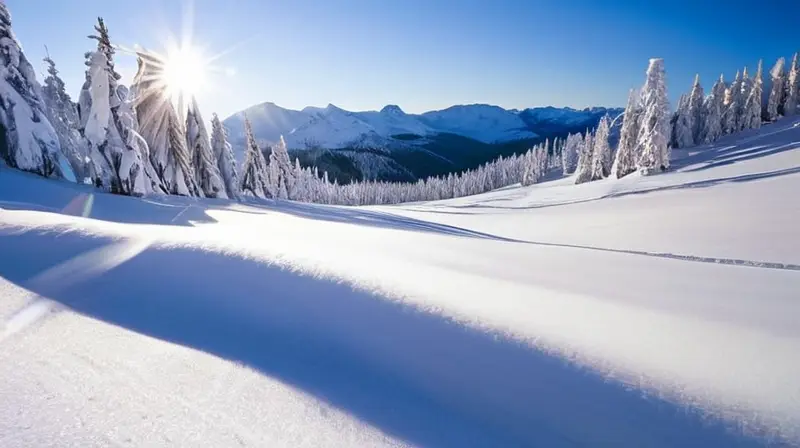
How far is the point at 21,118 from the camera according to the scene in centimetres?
1412

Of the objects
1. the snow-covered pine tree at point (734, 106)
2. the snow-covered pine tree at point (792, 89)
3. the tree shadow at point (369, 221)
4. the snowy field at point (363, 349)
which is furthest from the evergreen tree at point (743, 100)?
the snowy field at point (363, 349)

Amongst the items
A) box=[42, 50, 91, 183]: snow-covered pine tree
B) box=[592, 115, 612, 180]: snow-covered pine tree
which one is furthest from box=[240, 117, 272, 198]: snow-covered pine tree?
box=[592, 115, 612, 180]: snow-covered pine tree

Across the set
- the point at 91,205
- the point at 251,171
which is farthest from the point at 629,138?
the point at 91,205

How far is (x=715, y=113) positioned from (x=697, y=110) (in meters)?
4.11

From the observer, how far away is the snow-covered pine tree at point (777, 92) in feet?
189

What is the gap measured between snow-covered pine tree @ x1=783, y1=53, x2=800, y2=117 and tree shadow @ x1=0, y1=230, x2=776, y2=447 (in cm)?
8600

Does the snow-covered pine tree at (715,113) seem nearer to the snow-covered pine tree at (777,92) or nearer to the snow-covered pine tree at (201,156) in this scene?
the snow-covered pine tree at (777,92)

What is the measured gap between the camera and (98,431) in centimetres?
175

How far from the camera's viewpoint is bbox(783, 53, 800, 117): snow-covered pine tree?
2180 inches

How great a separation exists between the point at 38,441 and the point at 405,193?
89894 mm

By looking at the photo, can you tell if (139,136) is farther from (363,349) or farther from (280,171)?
(280,171)

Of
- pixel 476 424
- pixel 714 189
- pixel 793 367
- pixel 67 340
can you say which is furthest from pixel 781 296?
pixel 714 189

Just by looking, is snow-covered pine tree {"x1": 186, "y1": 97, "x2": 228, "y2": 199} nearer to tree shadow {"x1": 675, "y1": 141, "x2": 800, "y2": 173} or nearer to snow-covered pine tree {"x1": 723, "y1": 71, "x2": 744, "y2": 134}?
tree shadow {"x1": 675, "y1": 141, "x2": 800, "y2": 173}

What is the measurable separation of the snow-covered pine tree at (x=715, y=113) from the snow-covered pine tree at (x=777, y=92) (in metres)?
9.87
